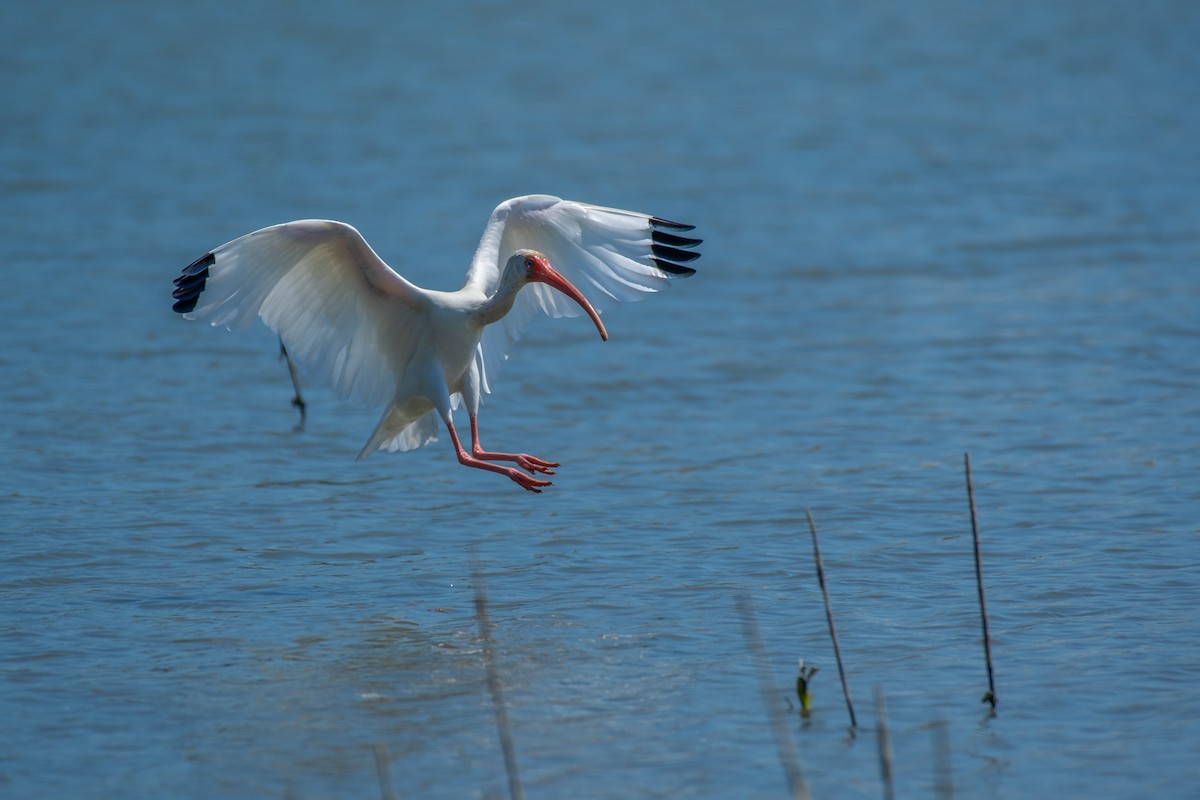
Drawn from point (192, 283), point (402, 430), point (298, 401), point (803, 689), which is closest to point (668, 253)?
point (402, 430)

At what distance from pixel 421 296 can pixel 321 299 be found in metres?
0.58

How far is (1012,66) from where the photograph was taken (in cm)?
3017

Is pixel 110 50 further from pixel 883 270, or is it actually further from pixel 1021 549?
pixel 1021 549

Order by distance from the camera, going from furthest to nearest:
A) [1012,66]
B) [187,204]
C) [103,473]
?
[1012,66] → [187,204] → [103,473]

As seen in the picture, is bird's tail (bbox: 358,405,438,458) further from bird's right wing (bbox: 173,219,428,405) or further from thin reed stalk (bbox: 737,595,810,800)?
thin reed stalk (bbox: 737,595,810,800)

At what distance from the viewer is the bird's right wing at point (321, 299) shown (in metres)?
8.23

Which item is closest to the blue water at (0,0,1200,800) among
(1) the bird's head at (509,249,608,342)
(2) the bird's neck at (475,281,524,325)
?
(2) the bird's neck at (475,281,524,325)

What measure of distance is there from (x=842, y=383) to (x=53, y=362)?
6.66m

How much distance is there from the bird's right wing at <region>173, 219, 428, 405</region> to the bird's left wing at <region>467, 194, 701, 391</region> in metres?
0.53

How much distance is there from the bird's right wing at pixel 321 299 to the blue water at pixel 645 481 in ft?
3.69

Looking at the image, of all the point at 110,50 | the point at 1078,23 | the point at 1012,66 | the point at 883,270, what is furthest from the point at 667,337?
the point at 1078,23

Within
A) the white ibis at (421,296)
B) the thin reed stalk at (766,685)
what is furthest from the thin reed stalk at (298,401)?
the thin reed stalk at (766,685)

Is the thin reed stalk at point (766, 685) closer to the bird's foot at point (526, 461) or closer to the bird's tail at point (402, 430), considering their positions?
the bird's foot at point (526, 461)

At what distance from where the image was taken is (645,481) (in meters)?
10.4
